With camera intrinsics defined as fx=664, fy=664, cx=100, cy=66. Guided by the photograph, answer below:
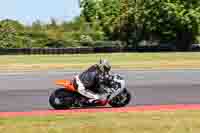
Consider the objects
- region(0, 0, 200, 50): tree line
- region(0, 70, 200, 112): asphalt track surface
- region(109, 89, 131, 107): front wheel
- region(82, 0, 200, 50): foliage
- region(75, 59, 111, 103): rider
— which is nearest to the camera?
region(75, 59, 111, 103): rider

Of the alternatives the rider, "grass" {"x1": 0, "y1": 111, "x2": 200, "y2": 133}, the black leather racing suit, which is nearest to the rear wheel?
the rider

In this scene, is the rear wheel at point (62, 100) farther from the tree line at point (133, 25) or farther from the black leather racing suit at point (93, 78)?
the tree line at point (133, 25)

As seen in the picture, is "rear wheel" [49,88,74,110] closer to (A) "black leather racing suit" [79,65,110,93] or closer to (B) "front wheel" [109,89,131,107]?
(A) "black leather racing suit" [79,65,110,93]

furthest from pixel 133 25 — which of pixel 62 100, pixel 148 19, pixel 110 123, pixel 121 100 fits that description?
pixel 110 123

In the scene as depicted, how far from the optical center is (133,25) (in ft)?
228

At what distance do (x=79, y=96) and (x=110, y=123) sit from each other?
→ 4.47 m

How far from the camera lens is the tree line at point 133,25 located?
2525 inches

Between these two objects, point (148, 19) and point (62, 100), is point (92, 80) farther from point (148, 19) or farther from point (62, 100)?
point (148, 19)

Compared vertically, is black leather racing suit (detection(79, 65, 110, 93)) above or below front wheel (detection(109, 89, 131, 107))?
above

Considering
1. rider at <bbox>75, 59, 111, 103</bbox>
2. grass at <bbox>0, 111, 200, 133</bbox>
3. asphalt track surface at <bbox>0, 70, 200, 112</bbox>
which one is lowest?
asphalt track surface at <bbox>0, 70, 200, 112</bbox>

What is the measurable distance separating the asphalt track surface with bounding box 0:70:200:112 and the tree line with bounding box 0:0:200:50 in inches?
1386

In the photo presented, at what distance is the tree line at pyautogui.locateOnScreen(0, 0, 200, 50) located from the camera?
2525 inches

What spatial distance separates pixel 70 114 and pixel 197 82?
36.3ft

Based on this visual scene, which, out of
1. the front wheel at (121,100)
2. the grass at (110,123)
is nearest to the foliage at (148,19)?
the front wheel at (121,100)
